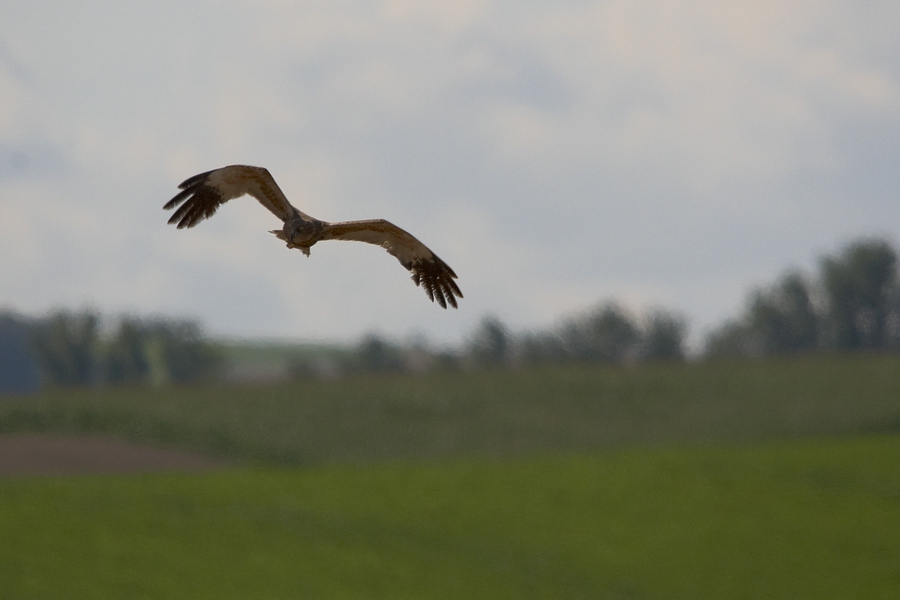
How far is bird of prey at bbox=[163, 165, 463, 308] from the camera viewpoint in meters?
8.43

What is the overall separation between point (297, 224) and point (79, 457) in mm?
67705

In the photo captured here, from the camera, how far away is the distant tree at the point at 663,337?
120438 millimetres

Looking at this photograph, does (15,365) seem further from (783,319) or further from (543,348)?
(783,319)

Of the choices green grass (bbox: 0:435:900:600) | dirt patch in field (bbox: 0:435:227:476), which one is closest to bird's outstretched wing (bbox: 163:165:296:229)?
green grass (bbox: 0:435:900:600)

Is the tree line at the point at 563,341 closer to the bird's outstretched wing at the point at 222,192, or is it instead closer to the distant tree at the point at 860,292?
the distant tree at the point at 860,292

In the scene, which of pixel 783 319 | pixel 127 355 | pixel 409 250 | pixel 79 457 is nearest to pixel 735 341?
pixel 783 319

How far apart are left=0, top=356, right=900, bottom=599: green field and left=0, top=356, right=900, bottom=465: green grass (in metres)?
0.14

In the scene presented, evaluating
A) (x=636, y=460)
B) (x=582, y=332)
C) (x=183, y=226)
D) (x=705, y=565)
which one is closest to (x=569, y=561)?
(x=705, y=565)

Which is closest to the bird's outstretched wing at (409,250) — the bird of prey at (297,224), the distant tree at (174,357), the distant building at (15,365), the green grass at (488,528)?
the bird of prey at (297,224)

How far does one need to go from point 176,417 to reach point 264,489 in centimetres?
798

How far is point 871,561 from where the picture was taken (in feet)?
207

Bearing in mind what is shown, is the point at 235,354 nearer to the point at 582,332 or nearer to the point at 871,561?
the point at 582,332

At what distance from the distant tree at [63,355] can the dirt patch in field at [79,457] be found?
27.4 m

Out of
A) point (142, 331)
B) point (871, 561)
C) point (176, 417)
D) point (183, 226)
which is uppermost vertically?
point (142, 331)
